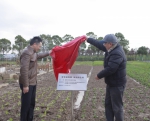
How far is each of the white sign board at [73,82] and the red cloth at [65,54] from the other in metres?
0.29

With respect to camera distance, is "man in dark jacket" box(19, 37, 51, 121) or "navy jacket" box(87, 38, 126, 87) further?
"man in dark jacket" box(19, 37, 51, 121)

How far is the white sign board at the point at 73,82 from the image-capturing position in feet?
13.4

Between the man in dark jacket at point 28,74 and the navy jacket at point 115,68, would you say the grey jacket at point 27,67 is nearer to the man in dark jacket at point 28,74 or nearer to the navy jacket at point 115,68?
the man in dark jacket at point 28,74

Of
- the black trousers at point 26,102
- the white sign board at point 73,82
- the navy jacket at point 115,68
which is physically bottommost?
the black trousers at point 26,102

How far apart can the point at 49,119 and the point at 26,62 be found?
169 cm

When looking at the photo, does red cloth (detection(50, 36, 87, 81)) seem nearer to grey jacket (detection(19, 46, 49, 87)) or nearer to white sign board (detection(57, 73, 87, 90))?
white sign board (detection(57, 73, 87, 90))

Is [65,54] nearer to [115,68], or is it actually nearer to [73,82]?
[73,82]

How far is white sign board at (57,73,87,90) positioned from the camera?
410 cm


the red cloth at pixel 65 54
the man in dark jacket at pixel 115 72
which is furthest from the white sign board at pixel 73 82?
the man in dark jacket at pixel 115 72

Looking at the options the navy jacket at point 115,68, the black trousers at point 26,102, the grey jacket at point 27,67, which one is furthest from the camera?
the black trousers at point 26,102

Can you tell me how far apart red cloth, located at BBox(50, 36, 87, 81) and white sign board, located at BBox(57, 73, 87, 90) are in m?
0.29

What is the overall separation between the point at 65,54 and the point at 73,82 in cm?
68

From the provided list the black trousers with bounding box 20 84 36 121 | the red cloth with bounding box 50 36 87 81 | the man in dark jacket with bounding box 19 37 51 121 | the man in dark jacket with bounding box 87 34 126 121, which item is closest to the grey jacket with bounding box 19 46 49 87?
the man in dark jacket with bounding box 19 37 51 121

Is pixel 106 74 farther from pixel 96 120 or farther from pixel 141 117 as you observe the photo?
pixel 141 117
